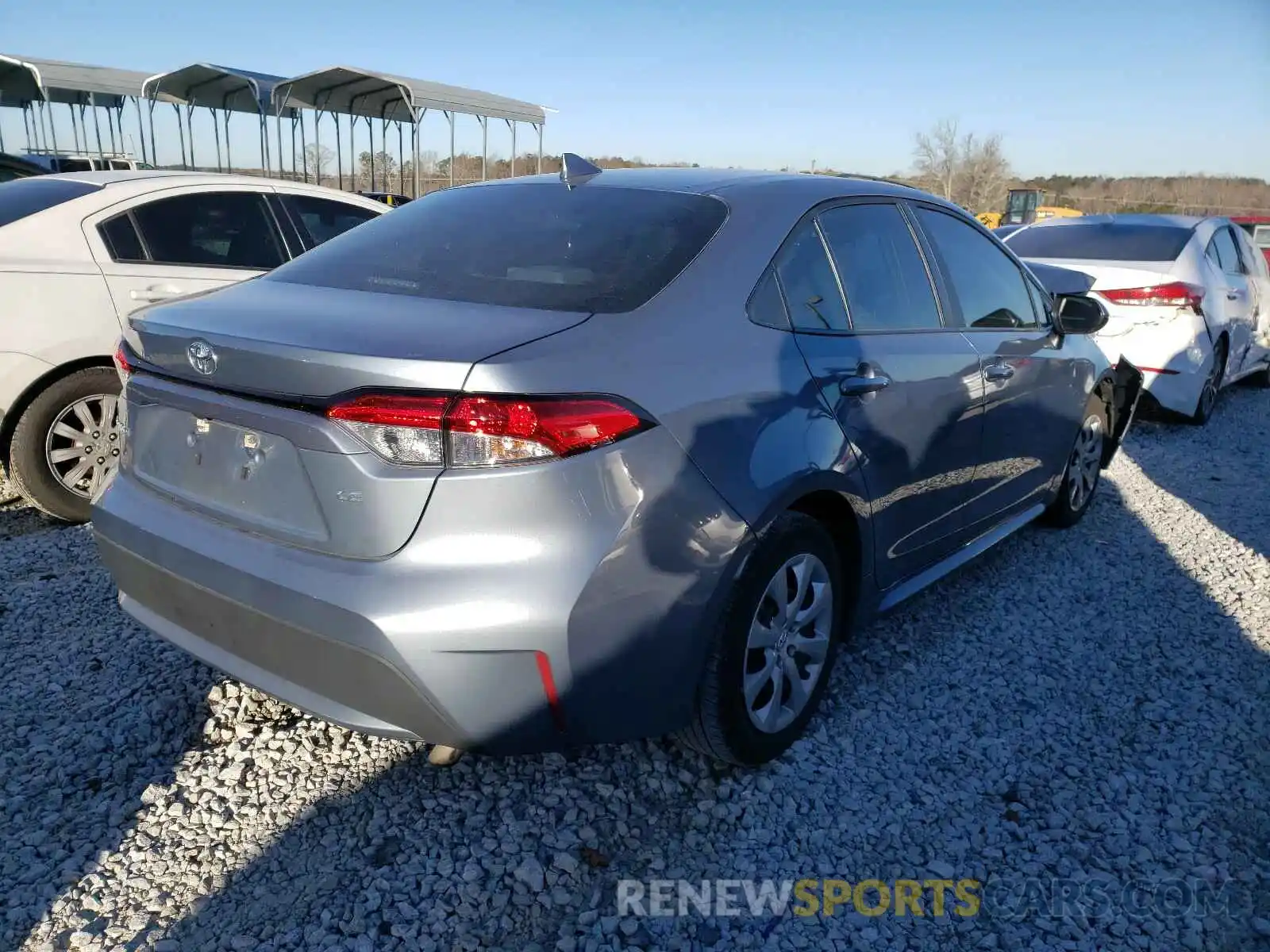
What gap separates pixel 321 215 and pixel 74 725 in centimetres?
360

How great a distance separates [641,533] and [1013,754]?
161 centimetres

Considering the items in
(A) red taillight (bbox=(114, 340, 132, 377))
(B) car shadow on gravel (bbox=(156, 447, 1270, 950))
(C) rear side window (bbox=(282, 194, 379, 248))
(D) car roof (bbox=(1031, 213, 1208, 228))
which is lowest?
(B) car shadow on gravel (bbox=(156, 447, 1270, 950))

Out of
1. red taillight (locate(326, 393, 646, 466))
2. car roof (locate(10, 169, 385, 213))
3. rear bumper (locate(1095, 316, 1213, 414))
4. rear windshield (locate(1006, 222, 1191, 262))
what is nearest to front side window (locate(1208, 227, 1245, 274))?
rear windshield (locate(1006, 222, 1191, 262))

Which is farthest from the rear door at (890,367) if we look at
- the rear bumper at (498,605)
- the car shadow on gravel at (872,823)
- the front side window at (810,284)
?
the rear bumper at (498,605)

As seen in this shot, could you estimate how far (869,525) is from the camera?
2.87 m

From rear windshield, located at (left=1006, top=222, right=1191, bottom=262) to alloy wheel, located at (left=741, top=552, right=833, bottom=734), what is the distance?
210 inches

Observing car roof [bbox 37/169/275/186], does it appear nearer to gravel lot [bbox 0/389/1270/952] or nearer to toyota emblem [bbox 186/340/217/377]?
gravel lot [bbox 0/389/1270/952]

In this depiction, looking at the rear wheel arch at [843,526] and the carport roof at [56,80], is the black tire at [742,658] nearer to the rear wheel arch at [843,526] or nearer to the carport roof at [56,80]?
the rear wheel arch at [843,526]

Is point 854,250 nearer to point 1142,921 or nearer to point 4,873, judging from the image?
point 1142,921

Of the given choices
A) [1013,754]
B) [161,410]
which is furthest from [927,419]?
[161,410]

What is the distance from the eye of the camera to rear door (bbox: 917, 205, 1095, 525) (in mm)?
3500

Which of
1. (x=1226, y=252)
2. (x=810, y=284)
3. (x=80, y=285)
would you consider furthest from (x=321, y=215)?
(x=1226, y=252)

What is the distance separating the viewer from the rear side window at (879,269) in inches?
114

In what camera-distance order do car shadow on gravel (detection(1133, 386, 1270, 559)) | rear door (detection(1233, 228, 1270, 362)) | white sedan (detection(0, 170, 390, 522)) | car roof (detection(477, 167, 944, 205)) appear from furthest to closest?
rear door (detection(1233, 228, 1270, 362)) < car shadow on gravel (detection(1133, 386, 1270, 559)) < white sedan (detection(0, 170, 390, 522)) < car roof (detection(477, 167, 944, 205))
